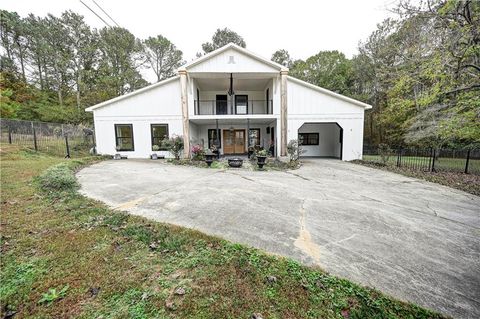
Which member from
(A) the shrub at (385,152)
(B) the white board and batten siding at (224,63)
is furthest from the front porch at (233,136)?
(A) the shrub at (385,152)

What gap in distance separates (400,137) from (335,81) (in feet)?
31.1

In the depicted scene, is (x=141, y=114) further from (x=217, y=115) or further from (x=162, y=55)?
(x=162, y=55)

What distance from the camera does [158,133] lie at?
13.5m

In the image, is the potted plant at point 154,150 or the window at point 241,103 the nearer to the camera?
the potted plant at point 154,150

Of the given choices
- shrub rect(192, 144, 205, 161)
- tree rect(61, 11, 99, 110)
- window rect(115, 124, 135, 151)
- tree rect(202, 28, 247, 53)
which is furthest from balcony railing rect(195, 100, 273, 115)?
tree rect(61, 11, 99, 110)

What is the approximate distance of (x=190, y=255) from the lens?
263 centimetres

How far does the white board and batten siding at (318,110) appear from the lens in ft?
43.1

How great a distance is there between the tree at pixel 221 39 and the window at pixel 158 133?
710 inches

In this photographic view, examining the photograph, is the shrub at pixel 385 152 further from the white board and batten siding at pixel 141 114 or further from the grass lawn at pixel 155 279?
the white board and batten siding at pixel 141 114

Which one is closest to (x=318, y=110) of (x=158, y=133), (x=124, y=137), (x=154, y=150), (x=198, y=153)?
(x=198, y=153)

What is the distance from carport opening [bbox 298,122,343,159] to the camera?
52.9ft

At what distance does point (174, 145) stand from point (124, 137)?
158 inches

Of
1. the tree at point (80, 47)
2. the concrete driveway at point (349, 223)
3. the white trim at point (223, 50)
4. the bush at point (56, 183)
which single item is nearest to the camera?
the concrete driveway at point (349, 223)

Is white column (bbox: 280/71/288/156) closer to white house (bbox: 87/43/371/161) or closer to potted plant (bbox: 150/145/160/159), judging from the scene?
white house (bbox: 87/43/371/161)
